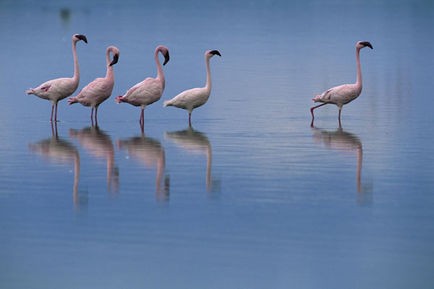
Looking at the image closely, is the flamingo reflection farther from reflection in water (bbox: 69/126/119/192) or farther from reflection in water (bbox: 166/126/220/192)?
reflection in water (bbox: 69/126/119/192)

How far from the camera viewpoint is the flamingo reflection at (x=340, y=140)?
15.8 m

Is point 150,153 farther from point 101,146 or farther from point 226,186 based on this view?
point 226,186

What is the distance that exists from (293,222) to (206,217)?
2.73ft

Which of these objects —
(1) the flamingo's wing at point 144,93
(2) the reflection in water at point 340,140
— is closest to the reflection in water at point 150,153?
(1) the flamingo's wing at point 144,93

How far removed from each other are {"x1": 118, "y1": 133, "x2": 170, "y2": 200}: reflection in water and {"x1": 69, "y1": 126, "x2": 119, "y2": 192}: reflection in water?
0.24 meters

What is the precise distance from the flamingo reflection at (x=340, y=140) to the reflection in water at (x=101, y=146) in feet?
9.43

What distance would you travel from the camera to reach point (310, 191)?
12.7 m

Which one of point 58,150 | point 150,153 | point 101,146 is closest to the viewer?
point 150,153

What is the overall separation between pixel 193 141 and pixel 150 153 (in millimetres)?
1216

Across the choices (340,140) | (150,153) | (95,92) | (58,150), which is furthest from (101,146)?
(340,140)

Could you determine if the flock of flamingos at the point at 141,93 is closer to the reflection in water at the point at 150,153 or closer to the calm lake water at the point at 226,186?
the calm lake water at the point at 226,186

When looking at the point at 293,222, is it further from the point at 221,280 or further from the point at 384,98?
the point at 384,98

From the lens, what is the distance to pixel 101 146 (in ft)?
52.6

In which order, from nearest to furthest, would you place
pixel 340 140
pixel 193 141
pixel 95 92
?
1. pixel 193 141
2. pixel 340 140
3. pixel 95 92
